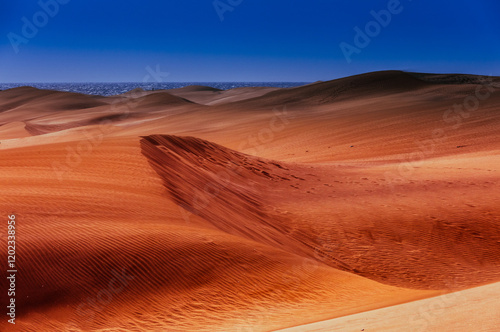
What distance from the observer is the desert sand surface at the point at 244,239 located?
25.0 feet

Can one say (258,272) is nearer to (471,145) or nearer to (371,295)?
(371,295)

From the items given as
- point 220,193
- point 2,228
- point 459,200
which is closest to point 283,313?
point 2,228

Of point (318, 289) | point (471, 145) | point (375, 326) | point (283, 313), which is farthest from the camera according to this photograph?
point (471, 145)

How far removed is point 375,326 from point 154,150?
1319 centimetres

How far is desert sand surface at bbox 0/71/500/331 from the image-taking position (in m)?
7.61

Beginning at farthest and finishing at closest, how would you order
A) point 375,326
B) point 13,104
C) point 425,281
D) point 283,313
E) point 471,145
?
point 13,104 < point 471,145 < point 425,281 < point 283,313 < point 375,326

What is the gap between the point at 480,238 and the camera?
13.1 meters

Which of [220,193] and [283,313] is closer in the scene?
[283,313]

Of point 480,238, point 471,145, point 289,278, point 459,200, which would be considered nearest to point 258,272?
point 289,278

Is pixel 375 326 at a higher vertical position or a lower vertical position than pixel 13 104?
lower

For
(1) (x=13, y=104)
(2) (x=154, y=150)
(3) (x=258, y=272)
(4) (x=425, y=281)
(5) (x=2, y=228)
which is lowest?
(4) (x=425, y=281)

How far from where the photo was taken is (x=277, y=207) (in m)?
15.5

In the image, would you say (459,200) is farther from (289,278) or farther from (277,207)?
(289,278)

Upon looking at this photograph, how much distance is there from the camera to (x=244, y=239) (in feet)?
35.9
